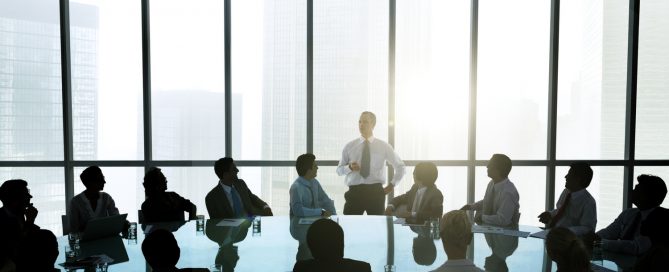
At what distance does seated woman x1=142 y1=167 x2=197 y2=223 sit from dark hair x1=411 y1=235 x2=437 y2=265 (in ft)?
7.25

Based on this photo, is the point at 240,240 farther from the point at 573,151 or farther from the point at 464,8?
the point at 573,151

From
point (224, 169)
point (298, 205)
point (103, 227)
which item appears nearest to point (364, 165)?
point (298, 205)

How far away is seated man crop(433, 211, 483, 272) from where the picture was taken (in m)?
2.20

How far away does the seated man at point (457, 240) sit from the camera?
2.20 metres

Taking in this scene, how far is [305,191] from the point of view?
450 cm

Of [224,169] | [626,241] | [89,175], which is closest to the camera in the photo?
[626,241]

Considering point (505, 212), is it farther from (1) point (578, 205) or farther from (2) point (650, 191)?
(2) point (650, 191)

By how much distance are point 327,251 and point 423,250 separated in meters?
1.25

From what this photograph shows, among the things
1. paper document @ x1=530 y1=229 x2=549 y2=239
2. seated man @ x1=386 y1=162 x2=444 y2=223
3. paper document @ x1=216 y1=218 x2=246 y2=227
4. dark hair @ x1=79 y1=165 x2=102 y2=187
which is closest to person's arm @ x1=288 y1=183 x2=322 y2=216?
paper document @ x1=216 y1=218 x2=246 y2=227

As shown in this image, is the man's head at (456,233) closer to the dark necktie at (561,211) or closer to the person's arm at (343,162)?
the dark necktie at (561,211)

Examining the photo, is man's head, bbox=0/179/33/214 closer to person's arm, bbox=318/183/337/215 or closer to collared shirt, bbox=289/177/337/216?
collared shirt, bbox=289/177/337/216

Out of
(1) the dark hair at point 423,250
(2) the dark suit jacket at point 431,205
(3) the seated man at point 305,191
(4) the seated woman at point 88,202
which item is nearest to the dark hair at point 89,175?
(4) the seated woman at point 88,202

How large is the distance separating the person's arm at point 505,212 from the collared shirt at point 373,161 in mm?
1859

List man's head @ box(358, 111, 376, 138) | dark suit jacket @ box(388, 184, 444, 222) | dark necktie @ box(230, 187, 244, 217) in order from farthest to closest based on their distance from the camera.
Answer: man's head @ box(358, 111, 376, 138)
dark necktie @ box(230, 187, 244, 217)
dark suit jacket @ box(388, 184, 444, 222)
